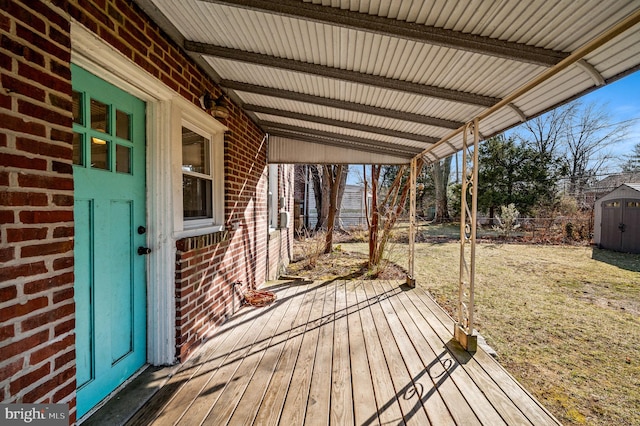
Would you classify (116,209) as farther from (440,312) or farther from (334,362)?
(440,312)

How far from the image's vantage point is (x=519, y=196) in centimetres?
1388

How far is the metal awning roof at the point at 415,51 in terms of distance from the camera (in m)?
1.57

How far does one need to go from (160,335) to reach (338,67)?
8.70 ft

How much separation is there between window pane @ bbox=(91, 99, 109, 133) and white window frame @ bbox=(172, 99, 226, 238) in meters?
0.50

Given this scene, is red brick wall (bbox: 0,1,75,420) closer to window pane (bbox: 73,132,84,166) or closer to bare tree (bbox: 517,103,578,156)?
window pane (bbox: 73,132,84,166)

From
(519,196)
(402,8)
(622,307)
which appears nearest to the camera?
A: (402,8)

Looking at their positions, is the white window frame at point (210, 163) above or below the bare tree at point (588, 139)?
below

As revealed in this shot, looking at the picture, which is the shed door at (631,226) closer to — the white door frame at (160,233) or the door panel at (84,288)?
the white door frame at (160,233)

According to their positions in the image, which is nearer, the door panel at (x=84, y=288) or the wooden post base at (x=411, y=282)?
the door panel at (x=84, y=288)

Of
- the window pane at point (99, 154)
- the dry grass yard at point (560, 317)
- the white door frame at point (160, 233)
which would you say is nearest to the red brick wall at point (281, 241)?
the dry grass yard at point (560, 317)

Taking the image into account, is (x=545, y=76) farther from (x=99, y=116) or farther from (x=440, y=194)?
(x=440, y=194)

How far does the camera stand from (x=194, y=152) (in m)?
2.87

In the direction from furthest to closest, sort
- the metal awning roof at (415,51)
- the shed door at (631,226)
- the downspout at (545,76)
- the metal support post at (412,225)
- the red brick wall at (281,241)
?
the shed door at (631,226) → the red brick wall at (281,241) → the metal support post at (412,225) → the metal awning roof at (415,51) → the downspout at (545,76)

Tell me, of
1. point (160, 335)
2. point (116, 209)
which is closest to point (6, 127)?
point (116, 209)
